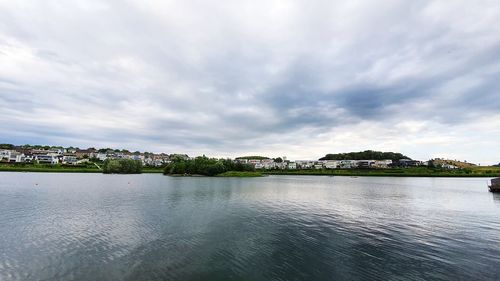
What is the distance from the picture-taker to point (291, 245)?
76.1ft

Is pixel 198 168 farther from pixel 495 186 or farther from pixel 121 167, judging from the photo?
pixel 495 186

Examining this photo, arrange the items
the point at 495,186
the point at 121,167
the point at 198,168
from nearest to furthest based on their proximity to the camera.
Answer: the point at 495,186 < the point at 198,168 < the point at 121,167

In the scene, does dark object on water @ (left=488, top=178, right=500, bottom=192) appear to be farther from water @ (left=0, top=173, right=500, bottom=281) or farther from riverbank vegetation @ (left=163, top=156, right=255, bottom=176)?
riverbank vegetation @ (left=163, top=156, right=255, bottom=176)

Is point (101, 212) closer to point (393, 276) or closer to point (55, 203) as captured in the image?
point (55, 203)

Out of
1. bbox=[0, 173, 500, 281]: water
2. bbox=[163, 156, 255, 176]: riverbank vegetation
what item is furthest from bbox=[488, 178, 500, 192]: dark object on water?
bbox=[163, 156, 255, 176]: riverbank vegetation

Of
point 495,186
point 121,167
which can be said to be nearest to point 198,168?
point 121,167

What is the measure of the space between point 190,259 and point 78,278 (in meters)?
7.11

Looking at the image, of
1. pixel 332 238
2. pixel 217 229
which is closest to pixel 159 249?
pixel 217 229

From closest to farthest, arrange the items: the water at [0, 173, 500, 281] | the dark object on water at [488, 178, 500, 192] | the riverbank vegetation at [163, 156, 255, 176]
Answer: the water at [0, 173, 500, 281] → the dark object on water at [488, 178, 500, 192] → the riverbank vegetation at [163, 156, 255, 176]

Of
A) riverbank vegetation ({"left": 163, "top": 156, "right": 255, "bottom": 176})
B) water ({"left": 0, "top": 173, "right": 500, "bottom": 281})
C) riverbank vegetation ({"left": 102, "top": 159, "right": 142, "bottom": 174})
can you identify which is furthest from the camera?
riverbank vegetation ({"left": 163, "top": 156, "right": 255, "bottom": 176})

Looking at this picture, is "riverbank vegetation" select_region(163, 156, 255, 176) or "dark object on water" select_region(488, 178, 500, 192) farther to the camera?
"riverbank vegetation" select_region(163, 156, 255, 176)

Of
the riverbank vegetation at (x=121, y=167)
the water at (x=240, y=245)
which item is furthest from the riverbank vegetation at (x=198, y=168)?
the water at (x=240, y=245)

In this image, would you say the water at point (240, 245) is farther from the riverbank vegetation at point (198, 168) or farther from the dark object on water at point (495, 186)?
the riverbank vegetation at point (198, 168)

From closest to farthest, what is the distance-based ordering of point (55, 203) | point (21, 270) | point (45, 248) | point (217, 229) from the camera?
point (21, 270)
point (45, 248)
point (217, 229)
point (55, 203)
